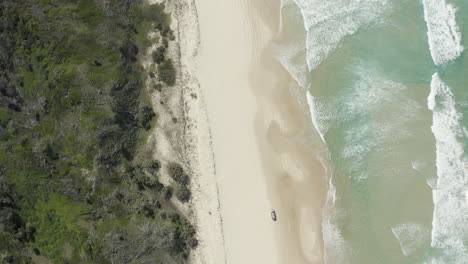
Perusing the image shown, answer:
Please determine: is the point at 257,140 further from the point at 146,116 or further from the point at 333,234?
the point at 333,234

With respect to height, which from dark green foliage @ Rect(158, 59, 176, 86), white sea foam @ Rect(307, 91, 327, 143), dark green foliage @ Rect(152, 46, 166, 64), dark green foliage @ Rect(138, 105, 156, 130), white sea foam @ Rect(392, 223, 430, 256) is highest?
dark green foliage @ Rect(152, 46, 166, 64)

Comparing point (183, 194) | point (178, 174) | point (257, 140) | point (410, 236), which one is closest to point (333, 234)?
point (410, 236)

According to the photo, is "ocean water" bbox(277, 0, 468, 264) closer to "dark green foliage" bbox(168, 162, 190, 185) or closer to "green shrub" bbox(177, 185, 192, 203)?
"green shrub" bbox(177, 185, 192, 203)

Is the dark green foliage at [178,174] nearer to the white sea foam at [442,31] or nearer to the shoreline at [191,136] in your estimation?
the shoreline at [191,136]

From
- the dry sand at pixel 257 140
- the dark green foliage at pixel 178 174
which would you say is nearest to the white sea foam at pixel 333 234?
the dry sand at pixel 257 140

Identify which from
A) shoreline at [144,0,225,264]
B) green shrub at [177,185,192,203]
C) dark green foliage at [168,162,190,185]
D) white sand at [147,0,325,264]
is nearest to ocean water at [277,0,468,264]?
white sand at [147,0,325,264]

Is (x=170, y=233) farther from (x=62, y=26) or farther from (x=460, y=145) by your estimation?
(x=460, y=145)
